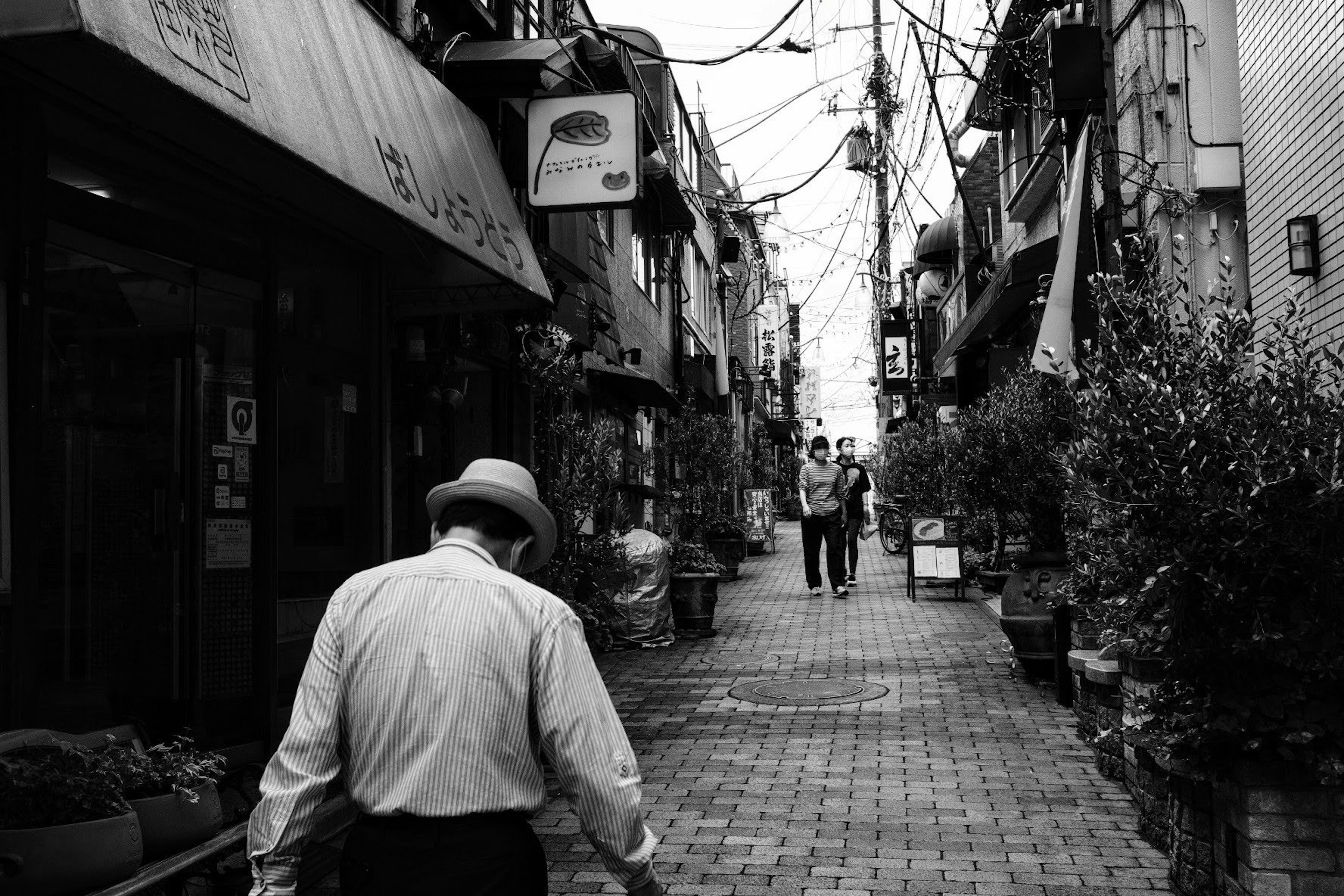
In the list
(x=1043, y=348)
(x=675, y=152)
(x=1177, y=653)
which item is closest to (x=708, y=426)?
(x=675, y=152)

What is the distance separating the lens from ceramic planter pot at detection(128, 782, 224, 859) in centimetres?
426

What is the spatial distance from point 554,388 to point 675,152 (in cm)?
1793

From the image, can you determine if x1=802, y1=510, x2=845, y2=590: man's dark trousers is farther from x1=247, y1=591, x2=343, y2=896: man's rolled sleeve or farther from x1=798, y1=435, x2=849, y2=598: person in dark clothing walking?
x1=247, y1=591, x2=343, y2=896: man's rolled sleeve

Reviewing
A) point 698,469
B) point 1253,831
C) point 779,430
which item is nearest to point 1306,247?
point 1253,831

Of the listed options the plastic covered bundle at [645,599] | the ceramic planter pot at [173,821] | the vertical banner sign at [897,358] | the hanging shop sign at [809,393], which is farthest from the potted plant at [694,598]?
the hanging shop sign at [809,393]

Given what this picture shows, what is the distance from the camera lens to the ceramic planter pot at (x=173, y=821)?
4.26m

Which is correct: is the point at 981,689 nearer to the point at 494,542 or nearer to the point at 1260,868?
the point at 1260,868

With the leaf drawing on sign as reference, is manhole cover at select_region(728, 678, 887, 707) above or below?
below

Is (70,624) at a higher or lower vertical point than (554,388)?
lower

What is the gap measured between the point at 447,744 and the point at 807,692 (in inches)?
286

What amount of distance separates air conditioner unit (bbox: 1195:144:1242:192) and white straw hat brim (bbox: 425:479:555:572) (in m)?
9.88

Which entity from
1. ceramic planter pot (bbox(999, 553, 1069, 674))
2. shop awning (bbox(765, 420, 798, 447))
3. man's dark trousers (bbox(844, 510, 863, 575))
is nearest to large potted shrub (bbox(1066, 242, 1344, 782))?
ceramic planter pot (bbox(999, 553, 1069, 674))

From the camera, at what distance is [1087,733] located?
7.40m

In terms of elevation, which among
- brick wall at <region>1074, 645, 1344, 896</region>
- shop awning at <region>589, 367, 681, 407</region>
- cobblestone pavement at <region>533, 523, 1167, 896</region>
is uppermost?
shop awning at <region>589, 367, 681, 407</region>
